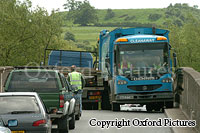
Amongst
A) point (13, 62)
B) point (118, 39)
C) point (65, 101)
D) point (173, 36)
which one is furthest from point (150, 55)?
point (173, 36)

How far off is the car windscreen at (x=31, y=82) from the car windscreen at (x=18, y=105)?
281 centimetres

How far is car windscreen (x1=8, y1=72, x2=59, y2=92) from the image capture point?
13.2m

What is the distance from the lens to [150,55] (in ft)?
71.5

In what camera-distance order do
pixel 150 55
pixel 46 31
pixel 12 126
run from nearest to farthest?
pixel 12 126
pixel 150 55
pixel 46 31

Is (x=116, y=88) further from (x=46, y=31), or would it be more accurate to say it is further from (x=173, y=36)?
(x=173, y=36)

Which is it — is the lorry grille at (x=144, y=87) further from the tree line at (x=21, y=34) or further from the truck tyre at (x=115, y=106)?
the tree line at (x=21, y=34)

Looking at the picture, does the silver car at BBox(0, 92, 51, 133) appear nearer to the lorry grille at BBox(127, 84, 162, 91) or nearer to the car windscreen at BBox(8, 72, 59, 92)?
the car windscreen at BBox(8, 72, 59, 92)

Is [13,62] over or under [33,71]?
under

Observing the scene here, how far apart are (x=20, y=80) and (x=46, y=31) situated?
4684cm

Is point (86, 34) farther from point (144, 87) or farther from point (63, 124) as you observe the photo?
point (63, 124)

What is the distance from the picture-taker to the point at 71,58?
2973 centimetres

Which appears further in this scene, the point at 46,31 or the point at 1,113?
the point at 46,31

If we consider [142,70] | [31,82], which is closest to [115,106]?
[142,70]

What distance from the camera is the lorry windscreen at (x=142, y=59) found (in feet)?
71.2
